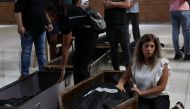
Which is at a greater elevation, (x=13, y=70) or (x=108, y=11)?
(x=108, y=11)

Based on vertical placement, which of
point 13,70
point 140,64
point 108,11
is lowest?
point 13,70

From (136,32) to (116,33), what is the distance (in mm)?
A: 2780

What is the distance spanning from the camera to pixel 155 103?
11.6 ft

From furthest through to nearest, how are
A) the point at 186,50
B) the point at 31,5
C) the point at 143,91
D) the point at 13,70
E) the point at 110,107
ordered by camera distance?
the point at 186,50 < the point at 13,70 < the point at 31,5 < the point at 143,91 < the point at 110,107

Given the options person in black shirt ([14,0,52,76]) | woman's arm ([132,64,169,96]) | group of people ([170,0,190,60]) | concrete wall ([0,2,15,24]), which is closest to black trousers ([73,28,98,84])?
person in black shirt ([14,0,52,76])

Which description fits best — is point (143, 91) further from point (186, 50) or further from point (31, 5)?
point (186, 50)

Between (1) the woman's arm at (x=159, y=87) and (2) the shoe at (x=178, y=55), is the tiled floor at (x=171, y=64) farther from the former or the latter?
(1) the woman's arm at (x=159, y=87)

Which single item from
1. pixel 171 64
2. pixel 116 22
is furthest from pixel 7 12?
pixel 116 22

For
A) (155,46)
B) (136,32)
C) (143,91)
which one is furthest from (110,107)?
(136,32)

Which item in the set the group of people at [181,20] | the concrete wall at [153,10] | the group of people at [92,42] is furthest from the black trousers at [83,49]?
the concrete wall at [153,10]

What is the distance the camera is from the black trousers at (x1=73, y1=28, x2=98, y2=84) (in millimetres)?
4441

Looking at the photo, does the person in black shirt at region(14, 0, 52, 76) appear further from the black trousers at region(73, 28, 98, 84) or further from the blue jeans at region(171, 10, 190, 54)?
the blue jeans at region(171, 10, 190, 54)

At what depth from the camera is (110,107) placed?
10.9 ft

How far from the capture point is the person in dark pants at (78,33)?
4.17m
